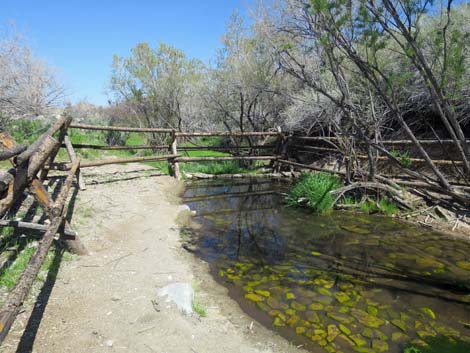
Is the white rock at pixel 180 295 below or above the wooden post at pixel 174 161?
below

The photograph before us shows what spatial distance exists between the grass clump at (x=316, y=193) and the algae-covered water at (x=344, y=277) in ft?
1.00

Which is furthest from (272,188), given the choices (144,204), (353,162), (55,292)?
(55,292)

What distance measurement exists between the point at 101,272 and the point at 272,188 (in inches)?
255

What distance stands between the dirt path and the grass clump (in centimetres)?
311

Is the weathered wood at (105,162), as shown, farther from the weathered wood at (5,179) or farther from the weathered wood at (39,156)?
the weathered wood at (5,179)

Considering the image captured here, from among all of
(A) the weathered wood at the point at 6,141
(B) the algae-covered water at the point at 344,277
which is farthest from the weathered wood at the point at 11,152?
(B) the algae-covered water at the point at 344,277

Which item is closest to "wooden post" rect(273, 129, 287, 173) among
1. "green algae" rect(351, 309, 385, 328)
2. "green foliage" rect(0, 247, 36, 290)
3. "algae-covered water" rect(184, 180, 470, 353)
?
"algae-covered water" rect(184, 180, 470, 353)

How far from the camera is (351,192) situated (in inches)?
297

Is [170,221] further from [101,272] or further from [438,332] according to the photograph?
[438,332]

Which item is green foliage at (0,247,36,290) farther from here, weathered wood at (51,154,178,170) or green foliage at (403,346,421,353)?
green foliage at (403,346,421,353)

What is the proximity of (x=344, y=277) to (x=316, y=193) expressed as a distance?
3095 mm

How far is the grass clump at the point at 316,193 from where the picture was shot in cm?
693

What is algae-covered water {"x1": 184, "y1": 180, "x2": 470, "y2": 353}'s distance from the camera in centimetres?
311

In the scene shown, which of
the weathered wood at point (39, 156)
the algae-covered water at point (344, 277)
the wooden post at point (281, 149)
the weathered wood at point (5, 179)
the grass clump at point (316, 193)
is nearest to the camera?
the weathered wood at point (5, 179)
